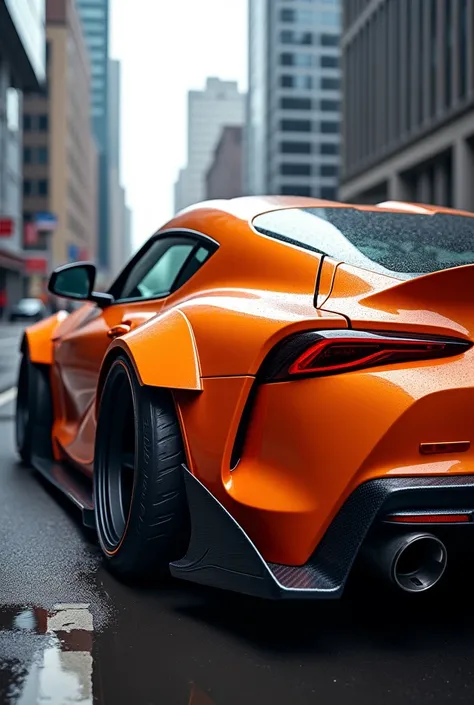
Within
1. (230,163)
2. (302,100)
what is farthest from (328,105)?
(230,163)

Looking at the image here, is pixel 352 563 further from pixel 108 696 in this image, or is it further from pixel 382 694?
pixel 108 696

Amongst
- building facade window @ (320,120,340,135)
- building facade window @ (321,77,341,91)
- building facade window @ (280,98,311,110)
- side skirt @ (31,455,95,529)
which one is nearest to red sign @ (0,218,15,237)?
side skirt @ (31,455,95,529)

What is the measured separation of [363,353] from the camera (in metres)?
2.64

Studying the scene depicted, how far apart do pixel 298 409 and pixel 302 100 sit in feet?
359

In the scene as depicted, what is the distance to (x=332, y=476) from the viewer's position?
2578 millimetres

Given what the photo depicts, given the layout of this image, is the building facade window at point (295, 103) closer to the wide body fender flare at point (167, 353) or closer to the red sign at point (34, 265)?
the red sign at point (34, 265)

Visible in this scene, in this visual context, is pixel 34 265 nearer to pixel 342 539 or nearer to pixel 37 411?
pixel 37 411

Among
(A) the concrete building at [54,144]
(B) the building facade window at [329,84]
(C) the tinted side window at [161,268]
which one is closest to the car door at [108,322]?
(C) the tinted side window at [161,268]

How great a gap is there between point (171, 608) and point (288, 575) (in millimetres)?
594

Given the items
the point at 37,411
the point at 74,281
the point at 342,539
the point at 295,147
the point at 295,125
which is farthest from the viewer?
the point at 295,125

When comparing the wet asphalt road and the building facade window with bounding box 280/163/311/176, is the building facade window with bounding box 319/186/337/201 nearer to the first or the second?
the building facade window with bounding box 280/163/311/176

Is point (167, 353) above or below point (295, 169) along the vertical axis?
below

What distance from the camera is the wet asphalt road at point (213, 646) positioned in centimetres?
237

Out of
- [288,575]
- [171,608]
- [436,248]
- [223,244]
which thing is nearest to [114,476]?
[171,608]
